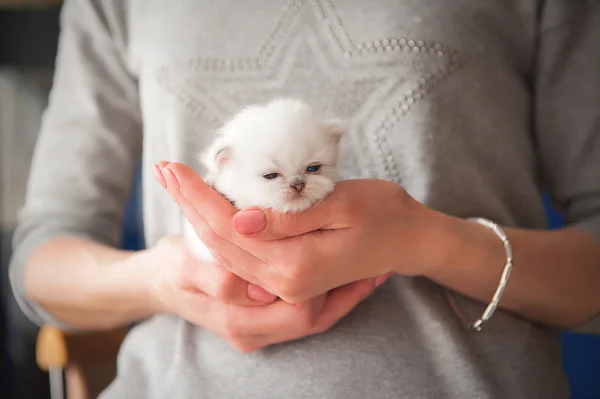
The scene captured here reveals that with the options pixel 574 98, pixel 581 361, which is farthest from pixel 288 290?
pixel 581 361

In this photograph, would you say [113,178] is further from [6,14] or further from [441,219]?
[6,14]

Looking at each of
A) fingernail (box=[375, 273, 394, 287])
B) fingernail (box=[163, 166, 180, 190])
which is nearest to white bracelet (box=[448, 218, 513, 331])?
fingernail (box=[375, 273, 394, 287])

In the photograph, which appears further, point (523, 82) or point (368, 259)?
point (523, 82)

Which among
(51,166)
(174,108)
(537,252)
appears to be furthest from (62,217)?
(537,252)

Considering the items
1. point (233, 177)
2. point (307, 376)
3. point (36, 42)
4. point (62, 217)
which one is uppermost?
point (36, 42)

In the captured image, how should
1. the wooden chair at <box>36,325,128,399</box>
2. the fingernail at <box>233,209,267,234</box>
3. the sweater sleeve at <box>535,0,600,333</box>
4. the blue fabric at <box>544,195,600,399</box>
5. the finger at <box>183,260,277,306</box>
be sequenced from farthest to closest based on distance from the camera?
the blue fabric at <box>544,195,600,399</box> → the wooden chair at <box>36,325,128,399</box> → the sweater sleeve at <box>535,0,600,333</box> → the finger at <box>183,260,277,306</box> → the fingernail at <box>233,209,267,234</box>

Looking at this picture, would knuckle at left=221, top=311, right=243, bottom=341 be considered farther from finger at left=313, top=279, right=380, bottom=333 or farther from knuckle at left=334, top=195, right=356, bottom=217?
knuckle at left=334, top=195, right=356, bottom=217
